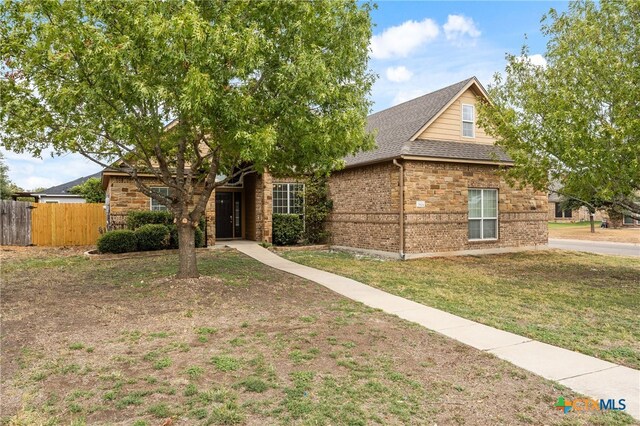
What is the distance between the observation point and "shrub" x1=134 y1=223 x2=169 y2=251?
49.6 ft

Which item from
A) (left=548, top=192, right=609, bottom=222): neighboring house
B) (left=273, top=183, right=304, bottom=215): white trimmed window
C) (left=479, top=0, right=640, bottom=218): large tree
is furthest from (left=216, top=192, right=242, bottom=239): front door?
(left=548, top=192, right=609, bottom=222): neighboring house

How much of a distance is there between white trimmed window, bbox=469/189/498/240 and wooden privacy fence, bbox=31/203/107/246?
15.9 metres

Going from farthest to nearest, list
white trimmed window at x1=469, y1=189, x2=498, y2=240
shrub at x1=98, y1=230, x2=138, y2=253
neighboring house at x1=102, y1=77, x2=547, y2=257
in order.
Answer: white trimmed window at x1=469, y1=189, x2=498, y2=240 → neighboring house at x1=102, y1=77, x2=547, y2=257 → shrub at x1=98, y1=230, x2=138, y2=253

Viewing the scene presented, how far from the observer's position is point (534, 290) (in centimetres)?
968

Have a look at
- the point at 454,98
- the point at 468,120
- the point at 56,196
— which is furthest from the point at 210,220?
the point at 56,196

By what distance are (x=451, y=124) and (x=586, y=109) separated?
628 cm

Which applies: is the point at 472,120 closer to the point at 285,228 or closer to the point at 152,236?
the point at 285,228

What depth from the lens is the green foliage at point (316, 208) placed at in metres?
19.1

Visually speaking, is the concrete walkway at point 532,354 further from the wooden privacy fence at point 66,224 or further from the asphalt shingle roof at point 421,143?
the wooden privacy fence at point 66,224

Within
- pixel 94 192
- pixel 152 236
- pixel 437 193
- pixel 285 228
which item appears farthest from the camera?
pixel 94 192

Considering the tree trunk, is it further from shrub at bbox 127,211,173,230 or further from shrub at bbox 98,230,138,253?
shrub at bbox 127,211,173,230

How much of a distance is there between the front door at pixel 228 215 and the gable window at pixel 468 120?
10943mm

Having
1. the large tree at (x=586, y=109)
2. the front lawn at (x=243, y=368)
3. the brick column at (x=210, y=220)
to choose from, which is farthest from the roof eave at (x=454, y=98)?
the front lawn at (x=243, y=368)

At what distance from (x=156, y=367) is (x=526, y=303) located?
6878mm
